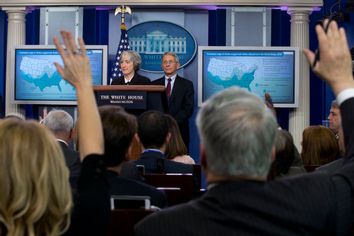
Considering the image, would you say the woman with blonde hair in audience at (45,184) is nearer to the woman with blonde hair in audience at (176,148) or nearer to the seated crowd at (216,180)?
the seated crowd at (216,180)

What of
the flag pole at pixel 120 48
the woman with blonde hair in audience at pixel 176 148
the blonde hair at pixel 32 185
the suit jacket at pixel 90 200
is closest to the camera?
the blonde hair at pixel 32 185

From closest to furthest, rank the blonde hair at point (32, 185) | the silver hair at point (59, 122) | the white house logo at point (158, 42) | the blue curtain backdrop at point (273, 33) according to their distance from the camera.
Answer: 1. the blonde hair at point (32, 185)
2. the silver hair at point (59, 122)
3. the white house logo at point (158, 42)
4. the blue curtain backdrop at point (273, 33)

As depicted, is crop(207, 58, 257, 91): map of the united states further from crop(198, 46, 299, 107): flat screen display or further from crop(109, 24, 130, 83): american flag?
crop(109, 24, 130, 83): american flag

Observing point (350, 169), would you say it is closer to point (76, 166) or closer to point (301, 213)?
point (301, 213)

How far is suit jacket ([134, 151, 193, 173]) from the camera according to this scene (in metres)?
4.33

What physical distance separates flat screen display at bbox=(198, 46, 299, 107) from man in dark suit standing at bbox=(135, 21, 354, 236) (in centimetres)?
721

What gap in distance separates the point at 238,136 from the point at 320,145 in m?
3.09

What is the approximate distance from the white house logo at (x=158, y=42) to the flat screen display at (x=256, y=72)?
65 cm

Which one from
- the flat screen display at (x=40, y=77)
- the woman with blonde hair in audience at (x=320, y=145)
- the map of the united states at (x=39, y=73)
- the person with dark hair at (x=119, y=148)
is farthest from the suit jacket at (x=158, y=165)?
the map of the united states at (x=39, y=73)

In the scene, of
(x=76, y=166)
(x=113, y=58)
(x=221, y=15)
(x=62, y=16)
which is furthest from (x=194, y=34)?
(x=76, y=166)

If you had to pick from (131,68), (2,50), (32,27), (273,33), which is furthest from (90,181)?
(2,50)

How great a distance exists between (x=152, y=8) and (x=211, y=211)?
8.14 m

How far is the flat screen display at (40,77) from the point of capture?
29.8ft

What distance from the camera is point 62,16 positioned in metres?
9.74
